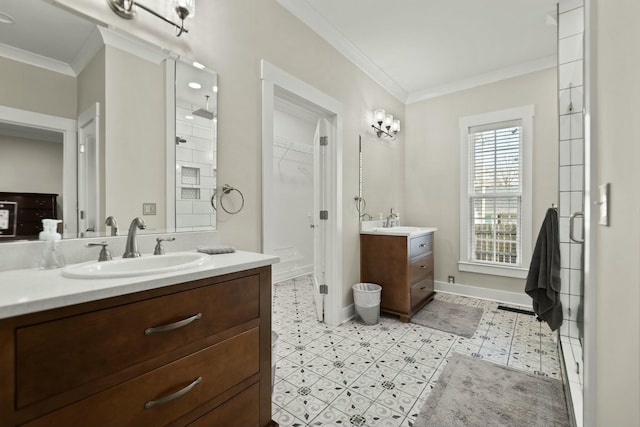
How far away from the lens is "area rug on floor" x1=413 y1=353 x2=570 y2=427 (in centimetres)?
155

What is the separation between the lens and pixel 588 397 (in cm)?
110

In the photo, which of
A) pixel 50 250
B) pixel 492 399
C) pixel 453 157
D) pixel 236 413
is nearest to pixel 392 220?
pixel 453 157

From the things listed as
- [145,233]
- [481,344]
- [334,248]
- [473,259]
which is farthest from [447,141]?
[145,233]

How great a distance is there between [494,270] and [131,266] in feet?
12.1

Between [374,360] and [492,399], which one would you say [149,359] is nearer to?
[374,360]

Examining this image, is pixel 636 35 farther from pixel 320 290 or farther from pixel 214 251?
pixel 320 290

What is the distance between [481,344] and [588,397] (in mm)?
1404

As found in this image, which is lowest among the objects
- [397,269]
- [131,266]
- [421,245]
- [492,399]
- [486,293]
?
[492,399]

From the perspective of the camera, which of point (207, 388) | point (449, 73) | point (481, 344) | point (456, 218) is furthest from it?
point (456, 218)

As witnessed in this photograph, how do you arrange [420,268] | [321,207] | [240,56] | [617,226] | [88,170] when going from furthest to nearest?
[420,268], [321,207], [240,56], [88,170], [617,226]

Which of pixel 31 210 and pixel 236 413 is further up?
pixel 31 210

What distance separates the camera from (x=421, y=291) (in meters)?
3.18

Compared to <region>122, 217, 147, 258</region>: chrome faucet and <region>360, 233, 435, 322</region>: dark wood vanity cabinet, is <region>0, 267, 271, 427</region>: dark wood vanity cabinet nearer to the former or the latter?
<region>122, 217, 147, 258</region>: chrome faucet

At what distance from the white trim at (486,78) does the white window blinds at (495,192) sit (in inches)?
20.8
